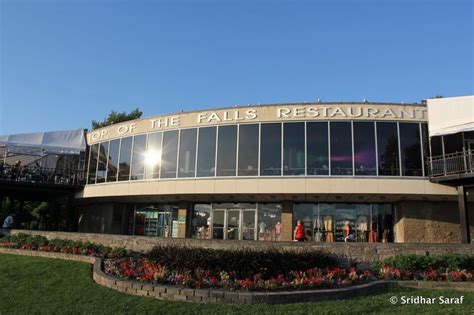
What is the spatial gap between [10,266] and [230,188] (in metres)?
11.2

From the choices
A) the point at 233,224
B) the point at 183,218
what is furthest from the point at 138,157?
the point at 233,224

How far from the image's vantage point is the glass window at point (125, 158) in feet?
85.9

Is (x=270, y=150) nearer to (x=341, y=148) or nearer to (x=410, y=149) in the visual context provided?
(x=341, y=148)

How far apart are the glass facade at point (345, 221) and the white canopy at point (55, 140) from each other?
1644cm

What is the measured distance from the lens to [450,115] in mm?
20766

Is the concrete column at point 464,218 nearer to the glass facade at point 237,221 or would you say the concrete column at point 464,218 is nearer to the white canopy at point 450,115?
the white canopy at point 450,115

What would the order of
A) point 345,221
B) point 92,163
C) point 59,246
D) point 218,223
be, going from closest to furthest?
point 59,246
point 345,221
point 218,223
point 92,163

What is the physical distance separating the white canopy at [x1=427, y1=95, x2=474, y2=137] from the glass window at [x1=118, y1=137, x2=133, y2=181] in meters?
17.1

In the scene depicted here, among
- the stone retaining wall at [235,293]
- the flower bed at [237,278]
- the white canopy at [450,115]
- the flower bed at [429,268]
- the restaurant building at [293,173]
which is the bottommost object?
the stone retaining wall at [235,293]

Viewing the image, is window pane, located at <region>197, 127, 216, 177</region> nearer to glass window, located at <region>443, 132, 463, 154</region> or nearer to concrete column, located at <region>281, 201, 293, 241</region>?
concrete column, located at <region>281, 201, 293, 241</region>

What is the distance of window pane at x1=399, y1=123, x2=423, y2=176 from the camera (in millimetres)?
21109

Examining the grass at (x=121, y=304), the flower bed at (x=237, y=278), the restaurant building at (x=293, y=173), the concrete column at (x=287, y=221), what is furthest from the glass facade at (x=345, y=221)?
the grass at (x=121, y=304)

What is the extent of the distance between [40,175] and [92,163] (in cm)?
359

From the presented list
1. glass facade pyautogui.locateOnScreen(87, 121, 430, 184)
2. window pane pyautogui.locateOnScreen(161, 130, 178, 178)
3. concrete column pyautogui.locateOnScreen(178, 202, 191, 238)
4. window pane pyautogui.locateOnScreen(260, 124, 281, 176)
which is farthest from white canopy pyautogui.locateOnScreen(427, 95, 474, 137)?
concrete column pyautogui.locateOnScreen(178, 202, 191, 238)
